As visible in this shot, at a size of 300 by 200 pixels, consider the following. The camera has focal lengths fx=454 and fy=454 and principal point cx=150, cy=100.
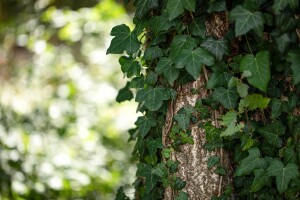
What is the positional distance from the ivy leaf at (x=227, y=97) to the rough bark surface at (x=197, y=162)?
113 millimetres

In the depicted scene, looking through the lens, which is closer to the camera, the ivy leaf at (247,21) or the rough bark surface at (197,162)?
the ivy leaf at (247,21)

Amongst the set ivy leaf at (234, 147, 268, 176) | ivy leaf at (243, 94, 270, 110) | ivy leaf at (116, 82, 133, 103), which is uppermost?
ivy leaf at (116, 82, 133, 103)

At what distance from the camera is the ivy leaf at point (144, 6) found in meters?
1.70

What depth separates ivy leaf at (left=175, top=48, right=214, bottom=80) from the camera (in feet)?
5.29

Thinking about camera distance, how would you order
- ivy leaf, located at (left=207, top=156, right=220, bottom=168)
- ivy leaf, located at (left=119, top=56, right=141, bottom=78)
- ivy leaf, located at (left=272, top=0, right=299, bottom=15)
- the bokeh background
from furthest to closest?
the bokeh background → ivy leaf, located at (left=119, top=56, right=141, bottom=78) → ivy leaf, located at (left=207, top=156, right=220, bottom=168) → ivy leaf, located at (left=272, top=0, right=299, bottom=15)

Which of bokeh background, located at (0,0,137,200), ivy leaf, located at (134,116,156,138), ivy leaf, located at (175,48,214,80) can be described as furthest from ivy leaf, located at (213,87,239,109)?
bokeh background, located at (0,0,137,200)

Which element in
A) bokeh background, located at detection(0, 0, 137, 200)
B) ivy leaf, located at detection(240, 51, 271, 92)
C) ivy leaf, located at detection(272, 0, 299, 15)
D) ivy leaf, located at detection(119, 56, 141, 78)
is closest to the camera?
ivy leaf, located at detection(272, 0, 299, 15)

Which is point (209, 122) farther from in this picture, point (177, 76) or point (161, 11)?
point (161, 11)

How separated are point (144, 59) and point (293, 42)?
0.58m

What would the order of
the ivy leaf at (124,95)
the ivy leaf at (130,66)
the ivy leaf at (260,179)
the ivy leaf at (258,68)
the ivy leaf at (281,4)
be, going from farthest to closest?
the ivy leaf at (124,95)
the ivy leaf at (130,66)
the ivy leaf at (260,179)
the ivy leaf at (258,68)
the ivy leaf at (281,4)

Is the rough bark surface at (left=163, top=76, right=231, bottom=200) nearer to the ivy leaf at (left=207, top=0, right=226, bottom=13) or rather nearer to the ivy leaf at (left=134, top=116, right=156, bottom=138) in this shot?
the ivy leaf at (left=134, top=116, right=156, bottom=138)

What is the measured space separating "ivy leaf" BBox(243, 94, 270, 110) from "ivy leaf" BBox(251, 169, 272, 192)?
0.23 m

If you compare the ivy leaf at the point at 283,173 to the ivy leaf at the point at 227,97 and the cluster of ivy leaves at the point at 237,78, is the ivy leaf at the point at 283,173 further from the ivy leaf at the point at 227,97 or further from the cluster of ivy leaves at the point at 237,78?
the ivy leaf at the point at 227,97

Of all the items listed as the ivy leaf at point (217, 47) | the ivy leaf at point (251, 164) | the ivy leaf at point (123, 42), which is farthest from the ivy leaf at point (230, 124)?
the ivy leaf at point (123, 42)
